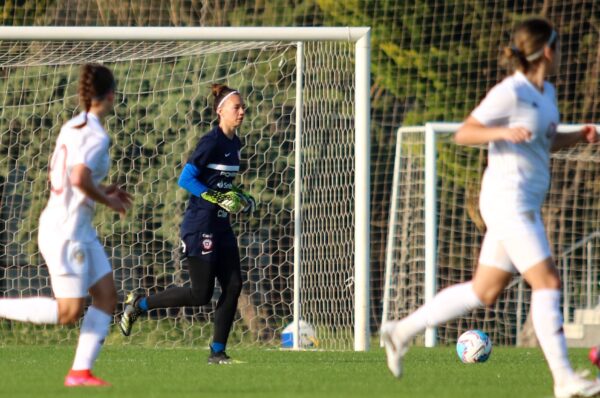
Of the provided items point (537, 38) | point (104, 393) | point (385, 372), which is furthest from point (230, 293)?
point (537, 38)

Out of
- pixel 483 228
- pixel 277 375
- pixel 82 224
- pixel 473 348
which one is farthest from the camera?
pixel 483 228

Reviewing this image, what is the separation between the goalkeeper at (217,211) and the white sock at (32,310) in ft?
7.21

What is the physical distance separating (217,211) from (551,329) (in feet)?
11.6

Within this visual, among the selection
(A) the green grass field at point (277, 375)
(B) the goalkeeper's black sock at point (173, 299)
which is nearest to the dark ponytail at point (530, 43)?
(A) the green grass field at point (277, 375)

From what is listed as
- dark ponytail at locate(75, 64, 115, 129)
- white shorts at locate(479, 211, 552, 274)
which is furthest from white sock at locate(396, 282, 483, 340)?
dark ponytail at locate(75, 64, 115, 129)

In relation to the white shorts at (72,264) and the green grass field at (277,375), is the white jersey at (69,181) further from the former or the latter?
the green grass field at (277,375)

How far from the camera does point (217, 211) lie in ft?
31.2

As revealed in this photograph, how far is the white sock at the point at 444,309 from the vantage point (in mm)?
6887

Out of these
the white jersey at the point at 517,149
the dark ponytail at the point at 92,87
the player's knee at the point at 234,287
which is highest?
the dark ponytail at the point at 92,87

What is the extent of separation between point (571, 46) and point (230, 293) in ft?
32.3

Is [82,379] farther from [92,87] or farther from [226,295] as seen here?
[226,295]

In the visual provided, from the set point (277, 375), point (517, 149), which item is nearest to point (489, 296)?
point (517, 149)

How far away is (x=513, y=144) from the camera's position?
21.9ft

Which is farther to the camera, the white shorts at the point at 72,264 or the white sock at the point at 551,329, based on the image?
the white shorts at the point at 72,264
